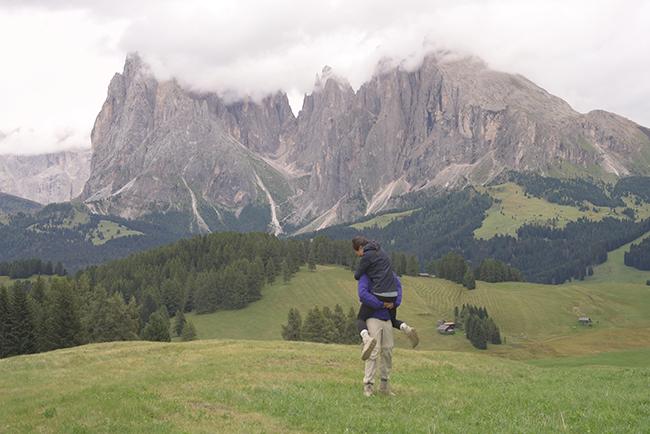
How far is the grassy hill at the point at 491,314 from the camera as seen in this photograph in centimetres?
13262

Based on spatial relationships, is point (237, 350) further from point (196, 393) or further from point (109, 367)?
point (196, 393)

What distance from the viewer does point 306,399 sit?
20781 mm

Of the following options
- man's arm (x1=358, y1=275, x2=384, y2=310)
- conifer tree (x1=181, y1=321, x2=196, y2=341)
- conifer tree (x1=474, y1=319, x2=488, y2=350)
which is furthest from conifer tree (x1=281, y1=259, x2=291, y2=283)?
man's arm (x1=358, y1=275, x2=384, y2=310)

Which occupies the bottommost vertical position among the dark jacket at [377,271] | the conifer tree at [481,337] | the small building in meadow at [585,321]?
the small building in meadow at [585,321]

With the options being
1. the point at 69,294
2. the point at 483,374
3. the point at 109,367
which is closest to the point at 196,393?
the point at 109,367

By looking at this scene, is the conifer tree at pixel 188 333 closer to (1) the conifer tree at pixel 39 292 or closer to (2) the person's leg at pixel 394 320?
(1) the conifer tree at pixel 39 292

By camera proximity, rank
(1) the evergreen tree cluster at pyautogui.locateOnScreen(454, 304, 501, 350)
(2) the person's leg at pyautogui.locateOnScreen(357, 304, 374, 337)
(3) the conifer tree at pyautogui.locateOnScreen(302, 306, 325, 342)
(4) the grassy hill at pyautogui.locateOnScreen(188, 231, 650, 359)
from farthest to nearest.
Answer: (1) the evergreen tree cluster at pyautogui.locateOnScreen(454, 304, 501, 350) → (4) the grassy hill at pyautogui.locateOnScreen(188, 231, 650, 359) → (3) the conifer tree at pyautogui.locateOnScreen(302, 306, 325, 342) → (2) the person's leg at pyautogui.locateOnScreen(357, 304, 374, 337)

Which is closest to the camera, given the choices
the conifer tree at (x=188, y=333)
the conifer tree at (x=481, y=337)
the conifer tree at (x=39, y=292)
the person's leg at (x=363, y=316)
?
the person's leg at (x=363, y=316)

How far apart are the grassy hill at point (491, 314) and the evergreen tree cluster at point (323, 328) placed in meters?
16.6

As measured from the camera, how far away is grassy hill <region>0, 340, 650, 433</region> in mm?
17031

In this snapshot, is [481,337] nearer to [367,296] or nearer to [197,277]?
[197,277]

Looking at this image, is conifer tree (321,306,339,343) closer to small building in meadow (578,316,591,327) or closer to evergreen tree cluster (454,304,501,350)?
evergreen tree cluster (454,304,501,350)

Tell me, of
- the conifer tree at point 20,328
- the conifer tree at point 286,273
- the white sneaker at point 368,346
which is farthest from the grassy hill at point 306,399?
the conifer tree at point 286,273

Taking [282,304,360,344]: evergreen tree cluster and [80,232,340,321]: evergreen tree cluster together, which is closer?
[282,304,360,344]: evergreen tree cluster
